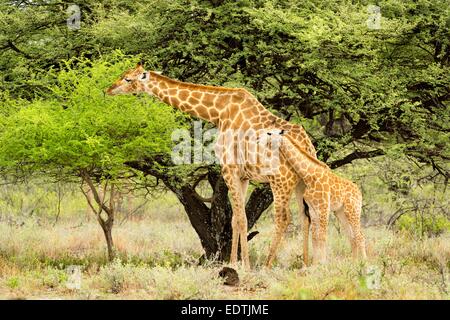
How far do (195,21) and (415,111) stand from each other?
4.93 metres

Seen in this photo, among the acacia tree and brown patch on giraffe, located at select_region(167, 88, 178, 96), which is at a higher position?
brown patch on giraffe, located at select_region(167, 88, 178, 96)

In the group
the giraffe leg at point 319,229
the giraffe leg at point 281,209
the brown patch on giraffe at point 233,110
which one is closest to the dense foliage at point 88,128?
the brown patch on giraffe at point 233,110

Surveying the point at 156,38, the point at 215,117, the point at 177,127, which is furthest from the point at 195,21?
the point at 215,117

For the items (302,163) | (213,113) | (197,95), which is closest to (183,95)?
(197,95)

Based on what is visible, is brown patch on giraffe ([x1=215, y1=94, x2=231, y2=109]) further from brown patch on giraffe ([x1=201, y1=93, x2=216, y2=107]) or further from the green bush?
the green bush

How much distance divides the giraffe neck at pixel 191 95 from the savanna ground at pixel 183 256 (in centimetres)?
246

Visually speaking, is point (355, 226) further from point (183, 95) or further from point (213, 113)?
point (183, 95)

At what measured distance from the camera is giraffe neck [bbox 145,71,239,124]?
42.2ft

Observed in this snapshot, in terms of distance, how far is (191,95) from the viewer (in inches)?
513

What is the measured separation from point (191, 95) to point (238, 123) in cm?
101

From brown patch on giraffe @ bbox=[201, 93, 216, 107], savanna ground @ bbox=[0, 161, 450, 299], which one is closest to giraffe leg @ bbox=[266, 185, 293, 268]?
savanna ground @ bbox=[0, 161, 450, 299]

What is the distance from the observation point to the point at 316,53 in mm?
14766

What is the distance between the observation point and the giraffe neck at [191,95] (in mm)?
12875

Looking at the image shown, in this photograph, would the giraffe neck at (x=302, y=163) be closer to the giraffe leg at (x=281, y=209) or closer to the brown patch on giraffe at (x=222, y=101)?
the giraffe leg at (x=281, y=209)
